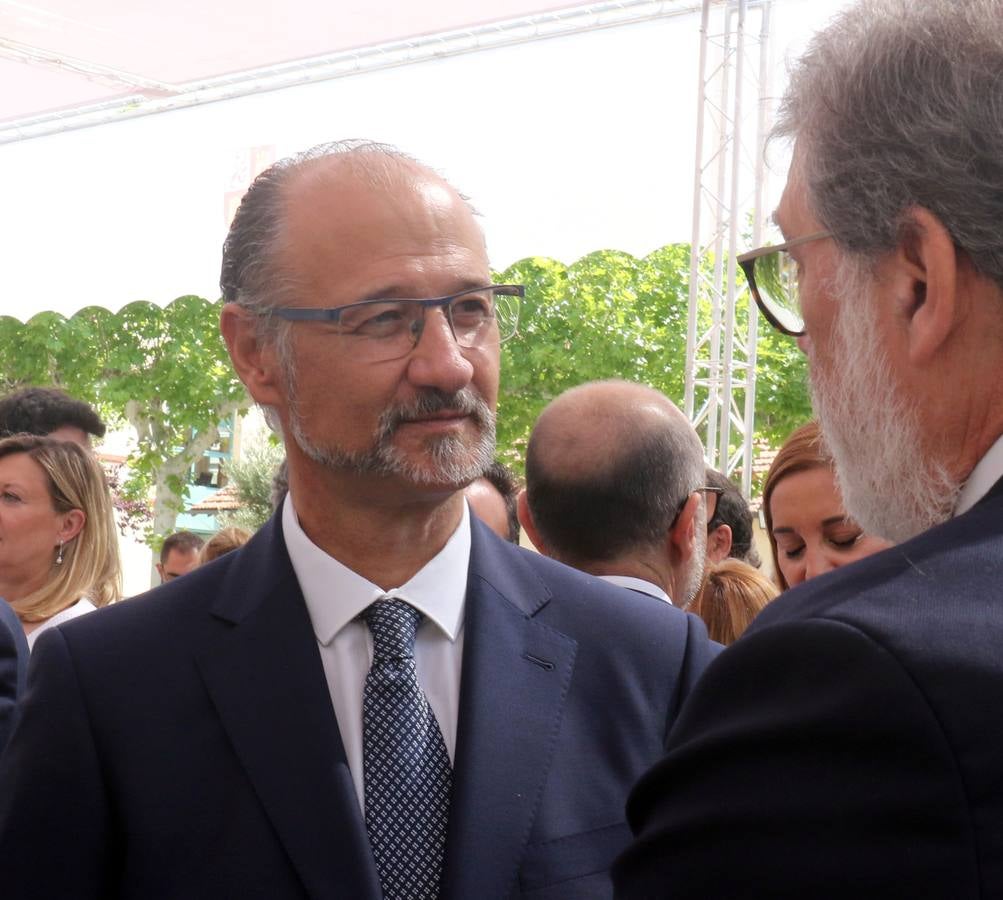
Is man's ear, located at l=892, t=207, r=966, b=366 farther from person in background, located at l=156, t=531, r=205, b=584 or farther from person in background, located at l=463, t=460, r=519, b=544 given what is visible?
person in background, located at l=156, t=531, r=205, b=584

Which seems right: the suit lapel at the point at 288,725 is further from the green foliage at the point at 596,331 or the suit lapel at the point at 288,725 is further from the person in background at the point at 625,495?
the green foliage at the point at 596,331

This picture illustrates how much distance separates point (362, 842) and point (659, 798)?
2.06 feet

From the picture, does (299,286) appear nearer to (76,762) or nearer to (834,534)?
(76,762)

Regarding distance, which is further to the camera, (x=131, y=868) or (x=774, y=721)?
(x=131, y=868)

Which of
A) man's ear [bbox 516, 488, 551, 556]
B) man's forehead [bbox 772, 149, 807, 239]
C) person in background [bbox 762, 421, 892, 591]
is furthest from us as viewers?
person in background [bbox 762, 421, 892, 591]

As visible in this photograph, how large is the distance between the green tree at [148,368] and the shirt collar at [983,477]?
1597 cm

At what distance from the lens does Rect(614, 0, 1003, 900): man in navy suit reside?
38.4 inches

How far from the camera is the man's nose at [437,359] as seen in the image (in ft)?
6.35

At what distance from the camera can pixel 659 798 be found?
3.73ft

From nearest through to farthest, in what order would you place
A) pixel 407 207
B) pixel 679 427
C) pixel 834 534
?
pixel 407 207 < pixel 679 427 < pixel 834 534

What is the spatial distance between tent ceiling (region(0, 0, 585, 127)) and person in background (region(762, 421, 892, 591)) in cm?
816

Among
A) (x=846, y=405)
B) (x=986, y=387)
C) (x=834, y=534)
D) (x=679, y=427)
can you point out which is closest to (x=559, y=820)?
(x=846, y=405)

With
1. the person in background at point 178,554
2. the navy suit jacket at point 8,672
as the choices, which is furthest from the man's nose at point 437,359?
the person in background at point 178,554

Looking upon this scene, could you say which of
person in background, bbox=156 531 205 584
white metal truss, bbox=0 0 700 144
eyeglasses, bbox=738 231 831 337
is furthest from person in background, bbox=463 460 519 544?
white metal truss, bbox=0 0 700 144
